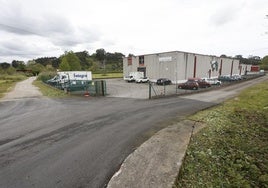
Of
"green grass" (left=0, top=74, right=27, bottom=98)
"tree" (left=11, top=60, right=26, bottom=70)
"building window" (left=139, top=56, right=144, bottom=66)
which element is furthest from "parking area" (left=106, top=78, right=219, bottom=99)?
"tree" (left=11, top=60, right=26, bottom=70)

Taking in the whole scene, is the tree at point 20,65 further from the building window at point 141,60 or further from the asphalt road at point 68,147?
the asphalt road at point 68,147

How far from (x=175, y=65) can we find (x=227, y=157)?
28582 mm

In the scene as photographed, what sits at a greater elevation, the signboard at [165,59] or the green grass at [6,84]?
the signboard at [165,59]

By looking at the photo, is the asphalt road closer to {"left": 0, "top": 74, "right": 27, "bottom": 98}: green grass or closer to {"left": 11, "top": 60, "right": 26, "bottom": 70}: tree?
{"left": 0, "top": 74, "right": 27, "bottom": 98}: green grass

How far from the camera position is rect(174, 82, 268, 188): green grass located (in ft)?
12.2

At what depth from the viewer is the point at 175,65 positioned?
104 feet

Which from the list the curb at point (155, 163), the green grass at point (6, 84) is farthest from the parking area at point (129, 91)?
the green grass at point (6, 84)

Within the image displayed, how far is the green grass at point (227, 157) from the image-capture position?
3.71m

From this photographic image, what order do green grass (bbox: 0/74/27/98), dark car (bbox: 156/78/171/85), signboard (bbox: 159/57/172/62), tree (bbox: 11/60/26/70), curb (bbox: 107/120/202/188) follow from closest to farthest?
curb (bbox: 107/120/202/188)
green grass (bbox: 0/74/27/98)
dark car (bbox: 156/78/171/85)
signboard (bbox: 159/57/172/62)
tree (bbox: 11/60/26/70)

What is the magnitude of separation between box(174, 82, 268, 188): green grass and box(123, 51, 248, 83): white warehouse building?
24807mm

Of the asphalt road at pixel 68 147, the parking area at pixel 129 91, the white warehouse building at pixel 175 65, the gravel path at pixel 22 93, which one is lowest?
the parking area at pixel 129 91

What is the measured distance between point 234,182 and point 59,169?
423 cm

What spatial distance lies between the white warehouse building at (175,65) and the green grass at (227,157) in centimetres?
2481

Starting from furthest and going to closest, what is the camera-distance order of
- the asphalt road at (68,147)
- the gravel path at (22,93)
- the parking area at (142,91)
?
the gravel path at (22,93)
the parking area at (142,91)
the asphalt road at (68,147)
